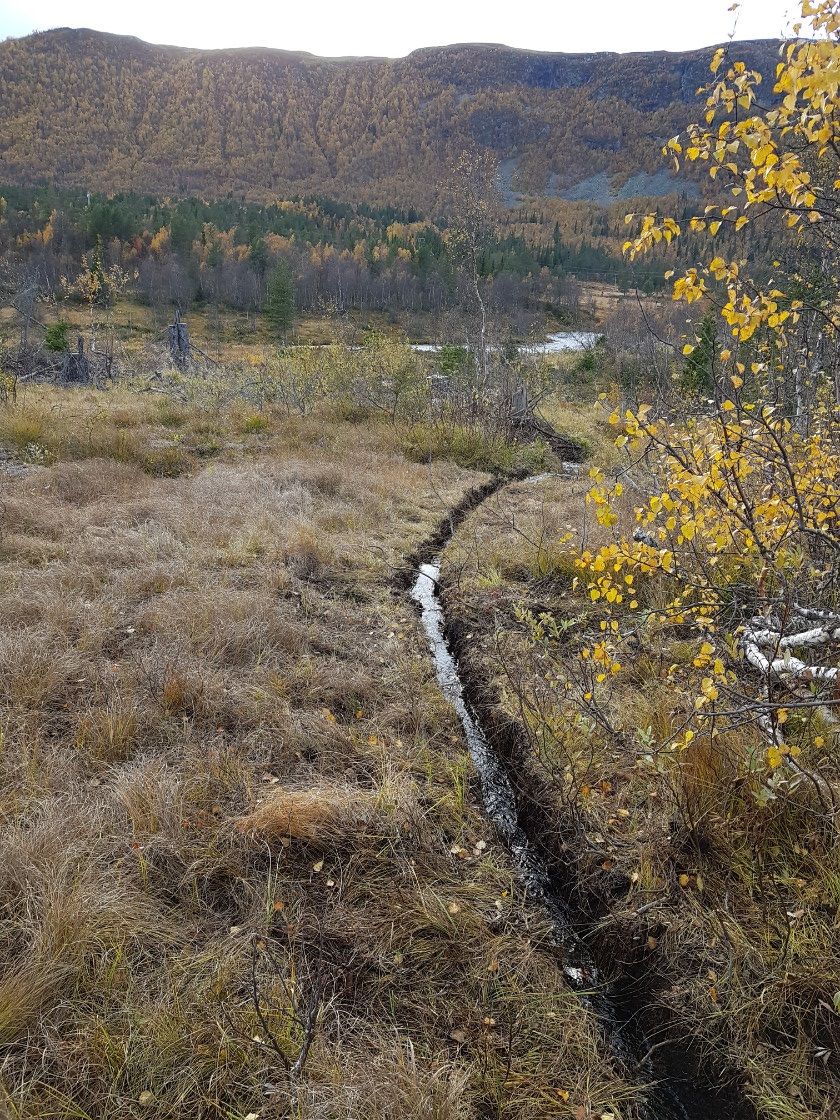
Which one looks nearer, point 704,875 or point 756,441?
point 756,441

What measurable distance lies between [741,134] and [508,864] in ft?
12.0

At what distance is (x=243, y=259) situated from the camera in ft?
221

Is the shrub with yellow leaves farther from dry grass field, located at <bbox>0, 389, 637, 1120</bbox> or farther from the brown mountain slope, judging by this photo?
the brown mountain slope

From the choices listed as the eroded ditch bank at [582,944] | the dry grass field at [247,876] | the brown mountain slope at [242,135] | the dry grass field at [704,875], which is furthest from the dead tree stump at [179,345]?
the brown mountain slope at [242,135]

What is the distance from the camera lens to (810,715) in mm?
3764

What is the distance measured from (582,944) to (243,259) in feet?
247

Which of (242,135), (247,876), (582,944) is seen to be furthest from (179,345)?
(242,135)

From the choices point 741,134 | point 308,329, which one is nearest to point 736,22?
point 741,134

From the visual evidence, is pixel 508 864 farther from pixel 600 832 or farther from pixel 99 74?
pixel 99 74

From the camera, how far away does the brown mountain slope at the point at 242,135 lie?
469ft

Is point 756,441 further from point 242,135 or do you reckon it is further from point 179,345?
point 242,135

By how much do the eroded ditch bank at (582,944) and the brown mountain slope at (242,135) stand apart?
Result: 156 meters

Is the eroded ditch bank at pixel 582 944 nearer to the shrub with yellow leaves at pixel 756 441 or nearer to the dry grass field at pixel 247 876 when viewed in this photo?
the dry grass field at pixel 247 876

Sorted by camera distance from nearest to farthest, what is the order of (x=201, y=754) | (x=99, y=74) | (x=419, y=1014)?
(x=419, y=1014) < (x=201, y=754) < (x=99, y=74)
